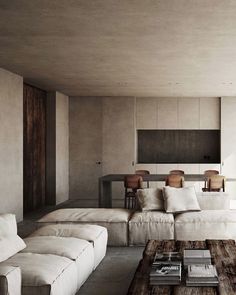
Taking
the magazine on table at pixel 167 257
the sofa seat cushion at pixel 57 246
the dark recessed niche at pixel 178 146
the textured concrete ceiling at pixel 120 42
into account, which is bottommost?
the magazine on table at pixel 167 257

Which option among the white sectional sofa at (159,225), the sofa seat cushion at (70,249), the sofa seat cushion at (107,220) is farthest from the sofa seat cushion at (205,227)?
the sofa seat cushion at (70,249)

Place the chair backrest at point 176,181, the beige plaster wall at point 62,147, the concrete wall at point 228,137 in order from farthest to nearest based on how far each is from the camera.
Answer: the concrete wall at point 228,137 → the beige plaster wall at point 62,147 → the chair backrest at point 176,181

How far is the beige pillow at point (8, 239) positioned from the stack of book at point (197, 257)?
164cm

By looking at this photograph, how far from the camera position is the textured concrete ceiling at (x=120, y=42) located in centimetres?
536

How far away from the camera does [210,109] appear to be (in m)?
14.5

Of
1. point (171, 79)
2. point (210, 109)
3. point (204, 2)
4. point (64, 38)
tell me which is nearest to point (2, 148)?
point (64, 38)

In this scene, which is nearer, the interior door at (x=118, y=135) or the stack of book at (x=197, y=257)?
the stack of book at (x=197, y=257)

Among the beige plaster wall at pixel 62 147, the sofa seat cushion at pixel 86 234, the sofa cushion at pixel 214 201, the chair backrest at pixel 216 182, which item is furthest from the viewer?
the beige plaster wall at pixel 62 147

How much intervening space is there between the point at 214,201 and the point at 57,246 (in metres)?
3.58

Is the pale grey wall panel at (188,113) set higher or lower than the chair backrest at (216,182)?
higher

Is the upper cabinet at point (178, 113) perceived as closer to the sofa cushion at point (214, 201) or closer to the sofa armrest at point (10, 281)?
the sofa cushion at point (214, 201)

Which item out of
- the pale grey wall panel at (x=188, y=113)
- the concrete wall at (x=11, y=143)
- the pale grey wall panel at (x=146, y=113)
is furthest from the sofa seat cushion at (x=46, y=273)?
the pale grey wall panel at (x=188, y=113)

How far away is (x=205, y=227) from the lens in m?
7.16

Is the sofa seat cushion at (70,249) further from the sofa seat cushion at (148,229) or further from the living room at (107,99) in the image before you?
the sofa seat cushion at (148,229)
